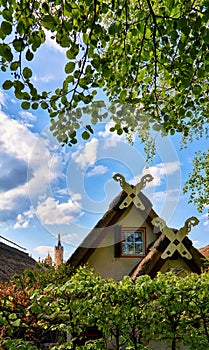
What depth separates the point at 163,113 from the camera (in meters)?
3.71

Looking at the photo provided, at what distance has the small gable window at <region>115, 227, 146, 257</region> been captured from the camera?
8305 millimetres

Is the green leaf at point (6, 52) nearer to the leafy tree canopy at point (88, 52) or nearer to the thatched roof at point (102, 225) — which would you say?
the leafy tree canopy at point (88, 52)

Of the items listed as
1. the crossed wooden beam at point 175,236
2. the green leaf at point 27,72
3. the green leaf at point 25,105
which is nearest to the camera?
the green leaf at point 27,72

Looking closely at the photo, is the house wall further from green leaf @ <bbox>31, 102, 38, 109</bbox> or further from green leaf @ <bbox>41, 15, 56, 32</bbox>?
green leaf @ <bbox>41, 15, 56, 32</bbox>

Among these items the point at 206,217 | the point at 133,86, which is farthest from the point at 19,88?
the point at 206,217

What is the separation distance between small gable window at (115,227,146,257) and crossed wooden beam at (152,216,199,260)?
0.73 meters

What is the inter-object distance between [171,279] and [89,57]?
2.75m

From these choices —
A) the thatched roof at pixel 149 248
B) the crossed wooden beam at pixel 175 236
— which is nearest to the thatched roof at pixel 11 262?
the thatched roof at pixel 149 248

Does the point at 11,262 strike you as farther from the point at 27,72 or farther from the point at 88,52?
the point at 27,72

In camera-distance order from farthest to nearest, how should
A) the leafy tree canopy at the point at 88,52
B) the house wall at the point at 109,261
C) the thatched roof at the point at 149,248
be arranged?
the house wall at the point at 109,261 → the thatched roof at the point at 149,248 → the leafy tree canopy at the point at 88,52

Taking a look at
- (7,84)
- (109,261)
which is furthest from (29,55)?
(109,261)

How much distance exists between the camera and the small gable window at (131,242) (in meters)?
8.30

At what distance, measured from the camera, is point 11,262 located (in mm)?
12836

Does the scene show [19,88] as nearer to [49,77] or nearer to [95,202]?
[49,77]
